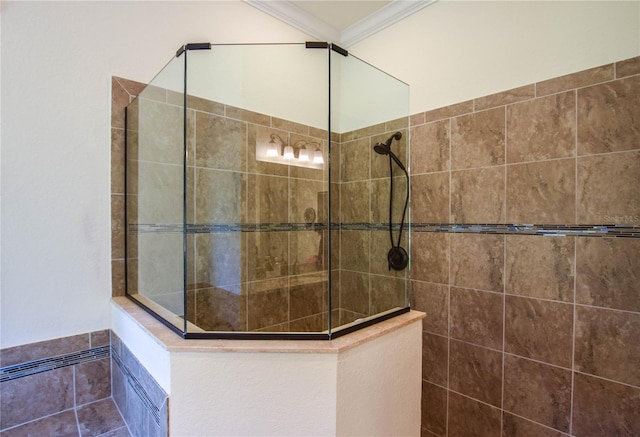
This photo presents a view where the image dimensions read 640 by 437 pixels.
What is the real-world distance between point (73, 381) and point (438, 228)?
6.46 feet

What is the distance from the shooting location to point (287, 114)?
2.05 meters

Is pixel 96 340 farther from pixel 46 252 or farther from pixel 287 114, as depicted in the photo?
pixel 287 114

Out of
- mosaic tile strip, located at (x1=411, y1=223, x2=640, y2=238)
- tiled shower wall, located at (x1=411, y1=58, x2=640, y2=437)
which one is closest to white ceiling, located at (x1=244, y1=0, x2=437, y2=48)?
tiled shower wall, located at (x1=411, y1=58, x2=640, y2=437)

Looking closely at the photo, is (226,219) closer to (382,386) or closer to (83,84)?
(83,84)

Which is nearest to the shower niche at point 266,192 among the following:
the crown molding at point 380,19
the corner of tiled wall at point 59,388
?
the corner of tiled wall at point 59,388

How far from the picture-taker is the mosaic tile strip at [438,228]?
1.28 m

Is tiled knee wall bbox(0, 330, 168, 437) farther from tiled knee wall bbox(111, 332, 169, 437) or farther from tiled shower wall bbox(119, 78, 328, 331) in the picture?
tiled shower wall bbox(119, 78, 328, 331)

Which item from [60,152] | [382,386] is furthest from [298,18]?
[382,386]

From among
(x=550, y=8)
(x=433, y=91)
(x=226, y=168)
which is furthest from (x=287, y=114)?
(x=550, y=8)

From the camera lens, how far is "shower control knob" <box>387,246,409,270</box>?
1.77 m

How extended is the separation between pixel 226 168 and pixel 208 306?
76cm

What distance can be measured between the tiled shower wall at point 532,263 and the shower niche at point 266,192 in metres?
0.29

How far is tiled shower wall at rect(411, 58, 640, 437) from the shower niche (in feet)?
0.94

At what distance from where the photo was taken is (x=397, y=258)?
72.2 inches
